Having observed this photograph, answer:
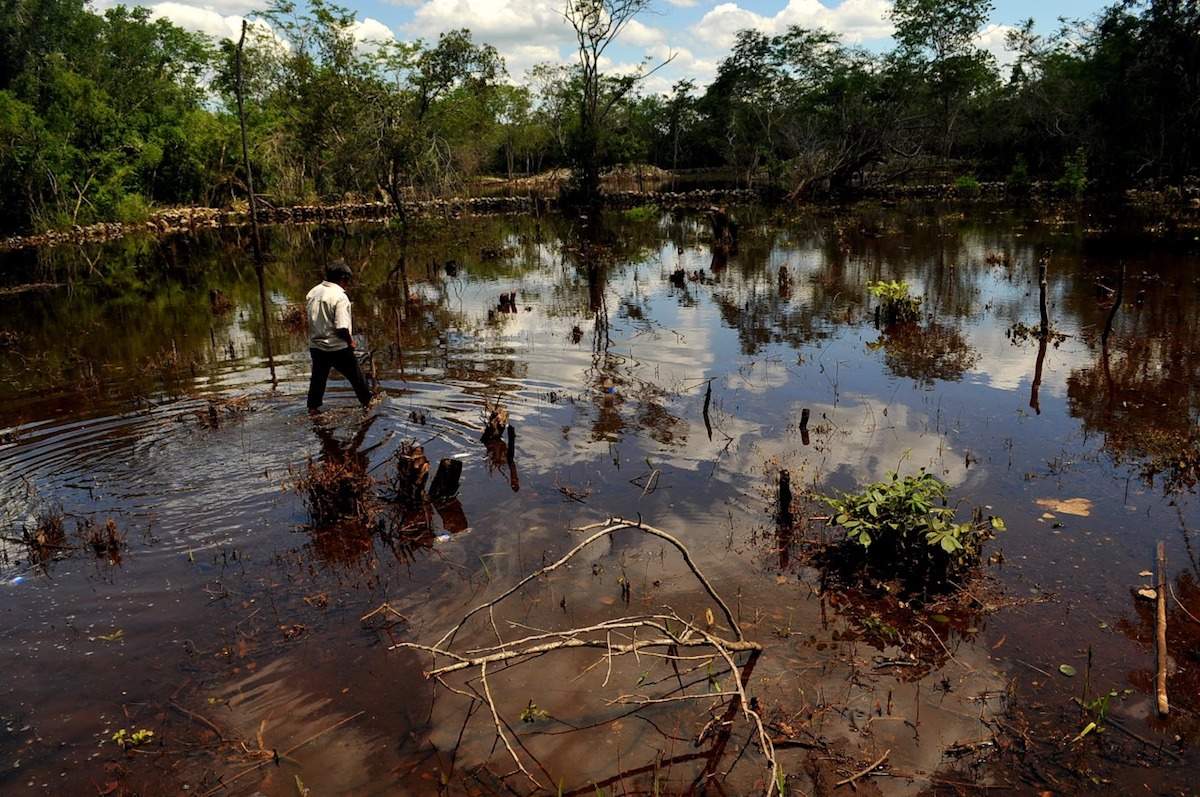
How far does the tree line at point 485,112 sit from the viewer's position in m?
32.5

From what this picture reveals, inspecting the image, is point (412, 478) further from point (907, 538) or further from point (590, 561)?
point (907, 538)

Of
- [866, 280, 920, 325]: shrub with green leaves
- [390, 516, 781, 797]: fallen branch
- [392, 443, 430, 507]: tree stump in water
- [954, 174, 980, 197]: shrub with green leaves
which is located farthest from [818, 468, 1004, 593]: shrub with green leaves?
[954, 174, 980, 197]: shrub with green leaves

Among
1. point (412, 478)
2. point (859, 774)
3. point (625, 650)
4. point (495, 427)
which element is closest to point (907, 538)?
point (859, 774)

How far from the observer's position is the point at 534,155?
238ft

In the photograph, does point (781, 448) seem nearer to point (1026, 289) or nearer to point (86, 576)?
point (86, 576)

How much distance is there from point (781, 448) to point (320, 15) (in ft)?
110

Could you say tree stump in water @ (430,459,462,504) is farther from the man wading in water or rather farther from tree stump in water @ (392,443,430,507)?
the man wading in water

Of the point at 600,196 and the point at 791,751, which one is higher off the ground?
the point at 600,196

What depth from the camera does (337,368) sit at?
31.2 ft

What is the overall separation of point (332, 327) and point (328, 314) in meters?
0.18

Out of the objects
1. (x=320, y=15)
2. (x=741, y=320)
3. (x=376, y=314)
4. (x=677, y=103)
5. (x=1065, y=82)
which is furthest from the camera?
(x=677, y=103)

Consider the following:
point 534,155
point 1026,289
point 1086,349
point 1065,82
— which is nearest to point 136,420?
point 1086,349

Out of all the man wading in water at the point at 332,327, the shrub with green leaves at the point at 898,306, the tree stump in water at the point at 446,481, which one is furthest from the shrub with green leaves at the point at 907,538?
the shrub with green leaves at the point at 898,306

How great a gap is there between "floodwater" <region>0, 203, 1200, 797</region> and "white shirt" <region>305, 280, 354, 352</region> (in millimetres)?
1162
